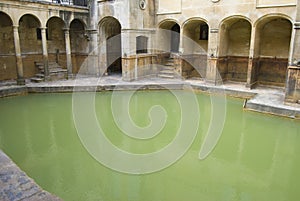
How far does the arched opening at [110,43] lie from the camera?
14031 millimetres

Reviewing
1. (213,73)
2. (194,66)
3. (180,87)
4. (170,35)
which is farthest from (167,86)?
(170,35)

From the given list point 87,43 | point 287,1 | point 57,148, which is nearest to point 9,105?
point 57,148

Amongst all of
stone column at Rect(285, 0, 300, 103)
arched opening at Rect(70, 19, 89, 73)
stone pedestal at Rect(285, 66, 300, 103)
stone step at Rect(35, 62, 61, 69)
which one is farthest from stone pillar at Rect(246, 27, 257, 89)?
stone step at Rect(35, 62, 61, 69)

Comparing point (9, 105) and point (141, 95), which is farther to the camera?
point (141, 95)

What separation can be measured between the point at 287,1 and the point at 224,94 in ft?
14.5

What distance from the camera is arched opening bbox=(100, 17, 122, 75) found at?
46.0 feet

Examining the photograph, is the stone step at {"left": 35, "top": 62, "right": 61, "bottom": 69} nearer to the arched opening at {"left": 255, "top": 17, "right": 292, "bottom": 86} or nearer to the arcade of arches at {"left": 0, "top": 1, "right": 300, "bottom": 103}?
the arcade of arches at {"left": 0, "top": 1, "right": 300, "bottom": 103}

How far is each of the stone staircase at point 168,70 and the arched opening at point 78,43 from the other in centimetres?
457

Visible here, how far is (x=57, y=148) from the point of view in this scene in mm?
6070

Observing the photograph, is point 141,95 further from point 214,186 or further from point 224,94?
point 214,186

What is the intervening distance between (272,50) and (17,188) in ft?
40.0

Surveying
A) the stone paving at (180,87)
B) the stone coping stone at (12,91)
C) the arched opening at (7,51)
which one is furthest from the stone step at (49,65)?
the stone coping stone at (12,91)

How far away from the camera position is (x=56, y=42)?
14.4 m

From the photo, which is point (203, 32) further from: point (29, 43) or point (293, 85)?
point (29, 43)
